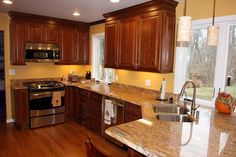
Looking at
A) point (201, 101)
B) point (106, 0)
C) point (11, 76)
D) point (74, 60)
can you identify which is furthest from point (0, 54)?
point (201, 101)

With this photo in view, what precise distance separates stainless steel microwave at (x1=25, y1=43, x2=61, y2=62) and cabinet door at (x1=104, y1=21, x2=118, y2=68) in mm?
1490

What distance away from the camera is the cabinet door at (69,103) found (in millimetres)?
4629

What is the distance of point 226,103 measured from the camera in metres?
2.35

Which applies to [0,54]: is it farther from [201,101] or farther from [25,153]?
[201,101]

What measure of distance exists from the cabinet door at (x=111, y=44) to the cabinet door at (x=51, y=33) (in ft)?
4.94

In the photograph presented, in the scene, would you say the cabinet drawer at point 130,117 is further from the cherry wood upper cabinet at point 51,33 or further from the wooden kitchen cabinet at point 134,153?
the cherry wood upper cabinet at point 51,33

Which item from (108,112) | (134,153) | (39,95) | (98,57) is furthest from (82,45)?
(134,153)

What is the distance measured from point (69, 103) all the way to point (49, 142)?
1.26m

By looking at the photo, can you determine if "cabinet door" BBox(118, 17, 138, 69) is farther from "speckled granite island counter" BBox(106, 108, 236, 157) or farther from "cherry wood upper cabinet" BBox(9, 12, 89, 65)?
"cherry wood upper cabinet" BBox(9, 12, 89, 65)

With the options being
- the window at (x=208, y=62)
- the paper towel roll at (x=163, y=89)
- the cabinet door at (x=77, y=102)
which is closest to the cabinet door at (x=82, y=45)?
the cabinet door at (x=77, y=102)

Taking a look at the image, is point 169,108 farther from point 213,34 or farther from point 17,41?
point 17,41

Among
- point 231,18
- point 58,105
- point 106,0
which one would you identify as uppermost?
point 106,0

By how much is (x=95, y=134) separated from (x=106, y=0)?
8.60 feet

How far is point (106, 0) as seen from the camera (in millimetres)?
3172
